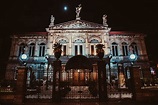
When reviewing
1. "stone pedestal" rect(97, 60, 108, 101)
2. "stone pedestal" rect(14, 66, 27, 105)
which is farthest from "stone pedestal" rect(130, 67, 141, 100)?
"stone pedestal" rect(14, 66, 27, 105)

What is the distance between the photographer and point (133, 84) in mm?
9594

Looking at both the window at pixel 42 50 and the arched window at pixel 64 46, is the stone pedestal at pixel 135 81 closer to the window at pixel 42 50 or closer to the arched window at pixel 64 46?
the arched window at pixel 64 46

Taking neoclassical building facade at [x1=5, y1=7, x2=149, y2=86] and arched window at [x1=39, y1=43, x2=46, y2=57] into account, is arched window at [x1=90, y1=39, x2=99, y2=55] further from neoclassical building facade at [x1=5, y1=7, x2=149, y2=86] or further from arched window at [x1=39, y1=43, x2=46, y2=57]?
arched window at [x1=39, y1=43, x2=46, y2=57]

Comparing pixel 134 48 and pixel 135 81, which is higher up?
pixel 134 48

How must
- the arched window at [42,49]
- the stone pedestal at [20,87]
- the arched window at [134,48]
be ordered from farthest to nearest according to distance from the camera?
the arched window at [42,49] → the arched window at [134,48] → the stone pedestal at [20,87]

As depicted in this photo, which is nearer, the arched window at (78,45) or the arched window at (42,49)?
the arched window at (78,45)

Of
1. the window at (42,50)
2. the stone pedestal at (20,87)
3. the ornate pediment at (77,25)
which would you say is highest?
the ornate pediment at (77,25)

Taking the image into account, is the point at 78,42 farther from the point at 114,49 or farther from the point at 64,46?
the point at 114,49

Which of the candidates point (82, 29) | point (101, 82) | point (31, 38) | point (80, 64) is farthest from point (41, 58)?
point (101, 82)

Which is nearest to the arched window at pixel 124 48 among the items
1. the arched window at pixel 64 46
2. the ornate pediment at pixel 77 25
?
the ornate pediment at pixel 77 25

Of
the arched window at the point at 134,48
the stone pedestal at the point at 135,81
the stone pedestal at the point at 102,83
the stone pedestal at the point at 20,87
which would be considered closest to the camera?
the stone pedestal at the point at 20,87

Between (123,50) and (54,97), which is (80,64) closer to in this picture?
(54,97)

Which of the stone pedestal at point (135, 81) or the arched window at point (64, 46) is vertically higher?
the arched window at point (64, 46)

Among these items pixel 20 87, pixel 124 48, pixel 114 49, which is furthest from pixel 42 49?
pixel 20 87
